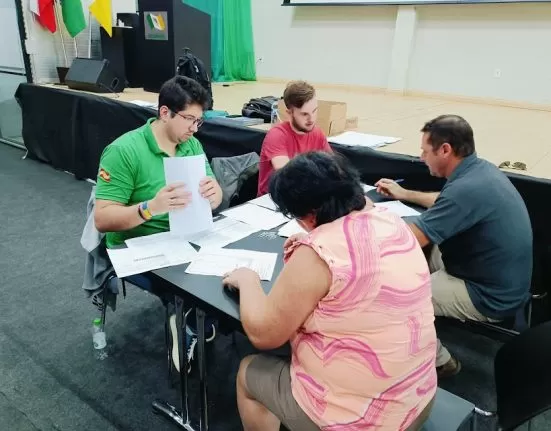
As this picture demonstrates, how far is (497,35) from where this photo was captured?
4.62 metres

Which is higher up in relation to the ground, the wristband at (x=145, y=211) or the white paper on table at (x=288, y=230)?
the wristband at (x=145, y=211)

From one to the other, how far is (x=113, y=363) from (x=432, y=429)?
1304 mm

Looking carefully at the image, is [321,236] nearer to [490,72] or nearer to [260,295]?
[260,295]

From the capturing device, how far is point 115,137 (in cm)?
373

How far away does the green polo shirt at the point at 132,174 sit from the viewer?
57.6 inches

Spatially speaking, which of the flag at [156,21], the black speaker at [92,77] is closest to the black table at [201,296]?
the black speaker at [92,77]

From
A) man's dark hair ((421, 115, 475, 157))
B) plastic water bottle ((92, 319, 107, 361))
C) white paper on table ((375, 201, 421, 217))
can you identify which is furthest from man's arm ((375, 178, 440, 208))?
plastic water bottle ((92, 319, 107, 361))

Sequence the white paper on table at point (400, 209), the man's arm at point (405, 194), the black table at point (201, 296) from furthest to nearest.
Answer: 1. the man's arm at point (405, 194)
2. the white paper on table at point (400, 209)
3. the black table at point (201, 296)

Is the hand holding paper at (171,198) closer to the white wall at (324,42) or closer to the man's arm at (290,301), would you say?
the man's arm at (290,301)

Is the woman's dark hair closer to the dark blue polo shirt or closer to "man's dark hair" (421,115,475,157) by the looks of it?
the dark blue polo shirt

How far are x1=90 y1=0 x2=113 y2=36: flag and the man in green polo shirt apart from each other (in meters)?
3.06

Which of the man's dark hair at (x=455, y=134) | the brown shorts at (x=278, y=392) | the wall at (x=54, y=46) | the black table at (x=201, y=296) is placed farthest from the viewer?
the wall at (x=54, y=46)

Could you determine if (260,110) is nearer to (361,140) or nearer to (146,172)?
(361,140)

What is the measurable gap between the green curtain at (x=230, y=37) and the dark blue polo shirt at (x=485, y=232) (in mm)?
5161
